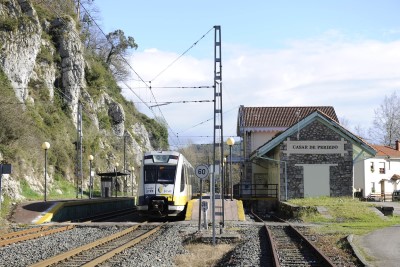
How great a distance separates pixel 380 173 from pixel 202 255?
53.3m

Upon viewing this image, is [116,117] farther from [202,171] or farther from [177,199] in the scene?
[202,171]

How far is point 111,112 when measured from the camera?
225ft

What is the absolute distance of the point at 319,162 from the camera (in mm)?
35656

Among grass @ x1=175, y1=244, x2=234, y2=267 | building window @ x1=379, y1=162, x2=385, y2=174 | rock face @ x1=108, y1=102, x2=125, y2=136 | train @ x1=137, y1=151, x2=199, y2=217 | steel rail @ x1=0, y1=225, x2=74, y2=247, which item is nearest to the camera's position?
grass @ x1=175, y1=244, x2=234, y2=267

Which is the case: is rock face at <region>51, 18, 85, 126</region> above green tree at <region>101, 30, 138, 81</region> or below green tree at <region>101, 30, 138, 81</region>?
below

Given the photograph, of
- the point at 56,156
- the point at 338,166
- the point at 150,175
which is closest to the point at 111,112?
the point at 56,156

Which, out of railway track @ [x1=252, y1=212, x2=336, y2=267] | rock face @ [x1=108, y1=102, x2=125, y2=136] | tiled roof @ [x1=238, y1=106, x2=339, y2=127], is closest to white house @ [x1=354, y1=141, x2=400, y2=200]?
tiled roof @ [x1=238, y1=106, x2=339, y2=127]

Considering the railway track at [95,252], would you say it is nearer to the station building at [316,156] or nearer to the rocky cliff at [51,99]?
the rocky cliff at [51,99]

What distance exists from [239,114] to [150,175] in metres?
28.9

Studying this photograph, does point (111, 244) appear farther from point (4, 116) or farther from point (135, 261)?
point (4, 116)

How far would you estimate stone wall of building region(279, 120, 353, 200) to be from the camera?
3538 cm

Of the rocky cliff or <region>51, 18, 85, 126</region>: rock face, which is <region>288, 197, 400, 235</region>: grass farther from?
<region>51, 18, 85, 126</region>: rock face

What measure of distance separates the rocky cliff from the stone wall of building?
16026mm

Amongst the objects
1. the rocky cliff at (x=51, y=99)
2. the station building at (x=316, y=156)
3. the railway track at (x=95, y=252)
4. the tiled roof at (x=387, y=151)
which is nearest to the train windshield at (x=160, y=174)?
the railway track at (x=95, y=252)
